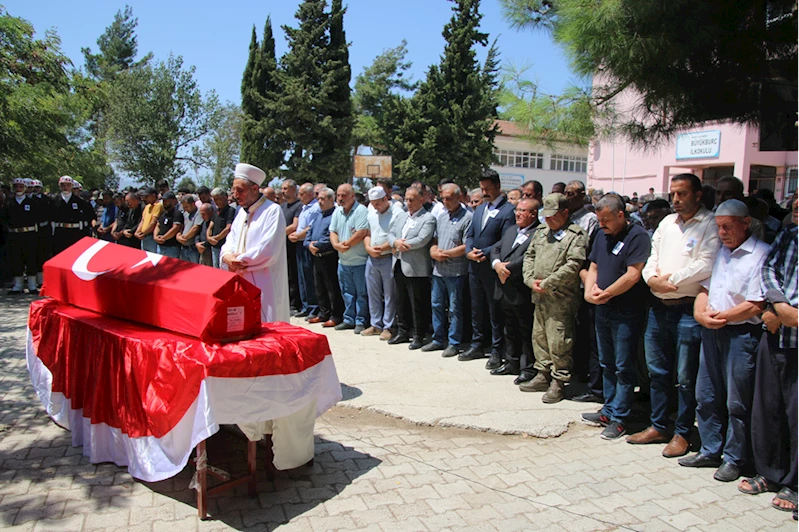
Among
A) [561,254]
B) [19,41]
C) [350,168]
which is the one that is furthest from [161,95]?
[561,254]

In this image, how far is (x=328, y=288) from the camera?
957cm

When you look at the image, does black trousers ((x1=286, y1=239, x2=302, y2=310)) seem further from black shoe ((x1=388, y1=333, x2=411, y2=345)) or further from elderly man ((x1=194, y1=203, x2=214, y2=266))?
black shoe ((x1=388, y1=333, x2=411, y2=345))

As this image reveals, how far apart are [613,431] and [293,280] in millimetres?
6846

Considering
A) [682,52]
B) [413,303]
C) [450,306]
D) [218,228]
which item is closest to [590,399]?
[450,306]

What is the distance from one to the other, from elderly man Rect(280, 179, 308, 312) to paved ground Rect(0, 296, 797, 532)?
16.7ft

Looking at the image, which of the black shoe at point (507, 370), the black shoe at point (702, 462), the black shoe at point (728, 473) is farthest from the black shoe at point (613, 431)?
the black shoe at point (507, 370)

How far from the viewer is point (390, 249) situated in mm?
8492

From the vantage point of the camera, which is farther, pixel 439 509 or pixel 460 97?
pixel 460 97

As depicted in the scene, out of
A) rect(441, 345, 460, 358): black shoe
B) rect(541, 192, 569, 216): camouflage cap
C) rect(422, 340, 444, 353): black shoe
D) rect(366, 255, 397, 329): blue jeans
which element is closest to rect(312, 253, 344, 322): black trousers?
rect(366, 255, 397, 329): blue jeans

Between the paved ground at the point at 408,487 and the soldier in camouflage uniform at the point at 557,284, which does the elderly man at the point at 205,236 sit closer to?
the paved ground at the point at 408,487

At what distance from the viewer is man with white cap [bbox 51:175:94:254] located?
41.0ft

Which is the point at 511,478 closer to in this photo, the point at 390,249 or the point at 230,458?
the point at 230,458

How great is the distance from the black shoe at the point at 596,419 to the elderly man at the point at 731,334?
97 cm

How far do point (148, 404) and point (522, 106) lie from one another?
16.2ft
